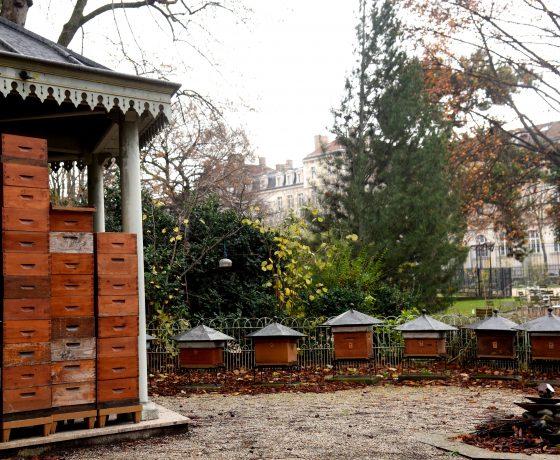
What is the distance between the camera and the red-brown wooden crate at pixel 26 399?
6621 mm

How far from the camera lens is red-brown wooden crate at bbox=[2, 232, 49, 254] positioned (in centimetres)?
677

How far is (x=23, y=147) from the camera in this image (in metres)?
7.00

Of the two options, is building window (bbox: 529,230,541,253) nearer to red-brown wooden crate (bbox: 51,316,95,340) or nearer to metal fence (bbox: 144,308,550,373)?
metal fence (bbox: 144,308,550,373)

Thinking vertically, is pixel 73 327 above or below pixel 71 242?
below

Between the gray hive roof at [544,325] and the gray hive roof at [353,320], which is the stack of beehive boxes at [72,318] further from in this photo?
the gray hive roof at [544,325]

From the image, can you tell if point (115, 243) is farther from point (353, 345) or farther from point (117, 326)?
point (353, 345)

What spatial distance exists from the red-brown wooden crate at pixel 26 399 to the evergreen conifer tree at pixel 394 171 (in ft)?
43.7

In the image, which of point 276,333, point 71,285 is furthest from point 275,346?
point 71,285

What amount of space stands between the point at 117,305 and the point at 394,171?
1587 cm

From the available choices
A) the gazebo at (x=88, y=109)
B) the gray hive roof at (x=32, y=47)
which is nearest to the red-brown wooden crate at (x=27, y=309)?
the gazebo at (x=88, y=109)

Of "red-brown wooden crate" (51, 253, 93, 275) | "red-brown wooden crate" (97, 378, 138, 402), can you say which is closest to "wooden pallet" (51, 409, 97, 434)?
"red-brown wooden crate" (97, 378, 138, 402)

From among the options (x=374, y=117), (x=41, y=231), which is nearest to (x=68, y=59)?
(x=41, y=231)

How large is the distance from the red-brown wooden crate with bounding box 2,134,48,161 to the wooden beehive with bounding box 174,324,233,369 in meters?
5.41

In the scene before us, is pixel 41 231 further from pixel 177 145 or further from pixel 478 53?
pixel 177 145
